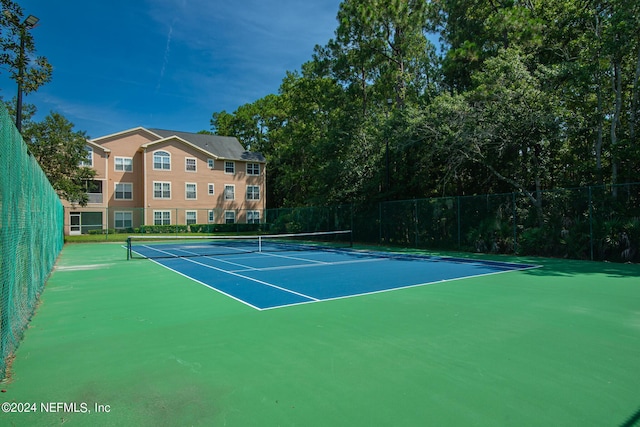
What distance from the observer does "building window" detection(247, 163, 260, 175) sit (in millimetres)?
43844

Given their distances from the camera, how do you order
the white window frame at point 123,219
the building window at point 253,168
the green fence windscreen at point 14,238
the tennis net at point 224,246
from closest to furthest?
the green fence windscreen at point 14,238
the tennis net at point 224,246
the white window frame at point 123,219
the building window at point 253,168

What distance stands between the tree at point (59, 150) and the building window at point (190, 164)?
10.8 m

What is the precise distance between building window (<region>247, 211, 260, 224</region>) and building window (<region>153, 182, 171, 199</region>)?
8857 millimetres

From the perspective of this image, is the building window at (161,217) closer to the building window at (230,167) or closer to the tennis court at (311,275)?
the building window at (230,167)

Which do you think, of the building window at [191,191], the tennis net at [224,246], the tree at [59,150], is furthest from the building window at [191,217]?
the tree at [59,150]

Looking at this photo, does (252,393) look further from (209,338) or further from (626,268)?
(626,268)

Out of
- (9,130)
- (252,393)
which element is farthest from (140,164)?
(252,393)

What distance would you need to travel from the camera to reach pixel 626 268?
38.4 ft

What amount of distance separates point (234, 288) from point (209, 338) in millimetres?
3688

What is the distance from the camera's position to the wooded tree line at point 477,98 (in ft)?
53.9

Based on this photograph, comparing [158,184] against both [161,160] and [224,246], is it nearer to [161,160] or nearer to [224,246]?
[161,160]

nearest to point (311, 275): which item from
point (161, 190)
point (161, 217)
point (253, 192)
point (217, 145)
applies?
point (161, 217)

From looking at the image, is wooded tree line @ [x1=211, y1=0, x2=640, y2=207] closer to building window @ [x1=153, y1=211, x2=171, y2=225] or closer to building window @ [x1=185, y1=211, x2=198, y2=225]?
building window @ [x1=185, y1=211, x2=198, y2=225]

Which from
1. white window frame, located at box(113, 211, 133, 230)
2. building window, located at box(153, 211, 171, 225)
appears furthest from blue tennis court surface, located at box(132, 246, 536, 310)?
white window frame, located at box(113, 211, 133, 230)
